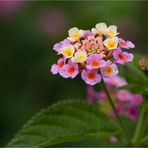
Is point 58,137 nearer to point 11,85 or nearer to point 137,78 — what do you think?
point 137,78

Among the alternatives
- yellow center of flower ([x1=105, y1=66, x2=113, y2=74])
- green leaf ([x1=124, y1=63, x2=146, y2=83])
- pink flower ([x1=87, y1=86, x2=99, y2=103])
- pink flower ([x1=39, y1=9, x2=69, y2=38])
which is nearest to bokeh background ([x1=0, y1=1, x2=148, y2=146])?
pink flower ([x1=39, y1=9, x2=69, y2=38])

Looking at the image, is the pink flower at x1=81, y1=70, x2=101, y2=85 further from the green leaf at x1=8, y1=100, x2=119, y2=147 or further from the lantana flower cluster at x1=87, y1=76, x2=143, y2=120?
the lantana flower cluster at x1=87, y1=76, x2=143, y2=120

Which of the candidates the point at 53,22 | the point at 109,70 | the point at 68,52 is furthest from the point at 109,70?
the point at 53,22

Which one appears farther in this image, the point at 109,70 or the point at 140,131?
the point at 140,131

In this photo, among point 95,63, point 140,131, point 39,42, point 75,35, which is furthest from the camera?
point 39,42

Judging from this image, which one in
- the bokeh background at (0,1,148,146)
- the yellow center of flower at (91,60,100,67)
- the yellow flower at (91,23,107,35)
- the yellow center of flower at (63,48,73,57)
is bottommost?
the yellow center of flower at (91,60,100,67)

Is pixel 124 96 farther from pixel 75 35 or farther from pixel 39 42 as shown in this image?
pixel 39 42

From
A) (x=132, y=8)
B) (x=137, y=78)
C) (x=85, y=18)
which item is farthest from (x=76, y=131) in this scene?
(x=132, y=8)
